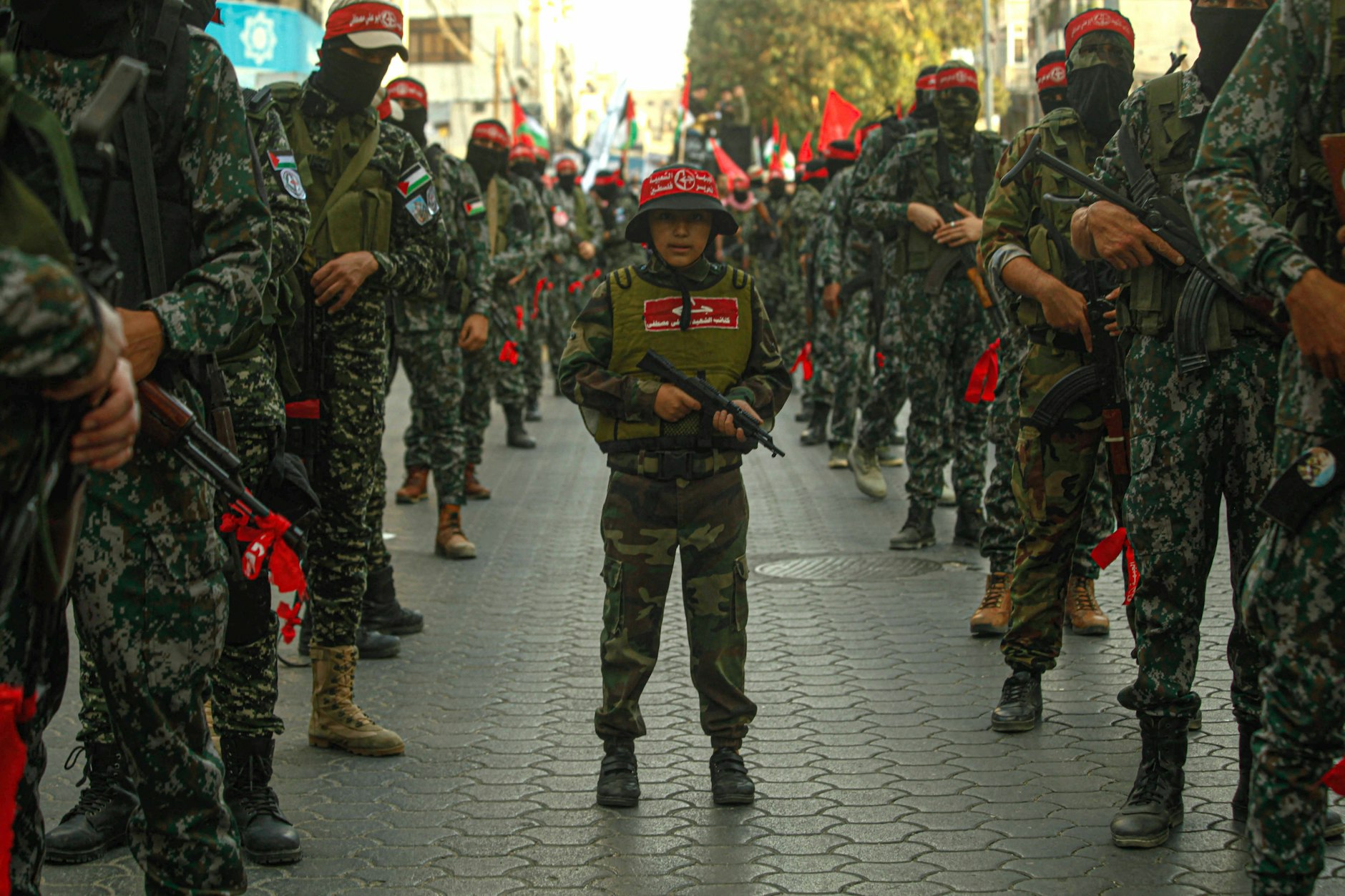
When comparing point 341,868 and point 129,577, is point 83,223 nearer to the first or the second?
point 129,577

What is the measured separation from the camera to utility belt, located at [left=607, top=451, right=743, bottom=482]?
5016mm

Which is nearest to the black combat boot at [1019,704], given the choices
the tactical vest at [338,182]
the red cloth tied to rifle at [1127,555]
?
the red cloth tied to rifle at [1127,555]

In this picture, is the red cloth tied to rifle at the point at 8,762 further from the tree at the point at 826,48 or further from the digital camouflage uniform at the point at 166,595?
the tree at the point at 826,48

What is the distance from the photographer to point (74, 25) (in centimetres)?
337

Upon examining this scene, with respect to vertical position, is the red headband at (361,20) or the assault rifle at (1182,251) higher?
the red headband at (361,20)

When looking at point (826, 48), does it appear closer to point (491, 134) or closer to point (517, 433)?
point (517, 433)

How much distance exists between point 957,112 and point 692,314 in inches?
163

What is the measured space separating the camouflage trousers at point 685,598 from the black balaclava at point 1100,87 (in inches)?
74.7

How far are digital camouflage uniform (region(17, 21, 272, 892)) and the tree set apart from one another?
47.7 meters

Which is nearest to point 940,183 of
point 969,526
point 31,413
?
point 969,526

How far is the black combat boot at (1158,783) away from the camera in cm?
444

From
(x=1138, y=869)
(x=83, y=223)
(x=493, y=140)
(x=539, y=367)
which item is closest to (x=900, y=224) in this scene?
(x=493, y=140)

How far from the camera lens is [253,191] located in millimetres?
3576

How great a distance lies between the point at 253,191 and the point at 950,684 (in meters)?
3.75
